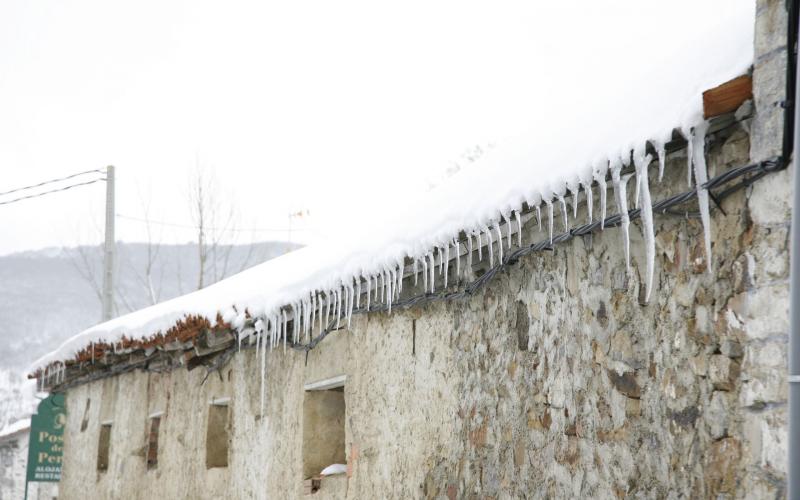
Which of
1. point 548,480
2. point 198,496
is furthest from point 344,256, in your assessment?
point 198,496

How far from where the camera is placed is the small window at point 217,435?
7.33 m

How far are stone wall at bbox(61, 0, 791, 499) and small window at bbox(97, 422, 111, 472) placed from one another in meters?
4.62

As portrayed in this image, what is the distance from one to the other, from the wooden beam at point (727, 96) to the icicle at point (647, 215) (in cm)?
28

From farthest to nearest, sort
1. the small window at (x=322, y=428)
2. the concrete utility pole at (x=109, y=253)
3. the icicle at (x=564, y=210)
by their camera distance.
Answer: the concrete utility pole at (x=109, y=253) < the small window at (x=322, y=428) < the icicle at (x=564, y=210)

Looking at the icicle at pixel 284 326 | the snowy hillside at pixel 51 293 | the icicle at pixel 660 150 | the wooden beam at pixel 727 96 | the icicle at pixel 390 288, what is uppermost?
the snowy hillside at pixel 51 293

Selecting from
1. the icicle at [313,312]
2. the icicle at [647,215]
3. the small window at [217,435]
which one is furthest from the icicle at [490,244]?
the small window at [217,435]

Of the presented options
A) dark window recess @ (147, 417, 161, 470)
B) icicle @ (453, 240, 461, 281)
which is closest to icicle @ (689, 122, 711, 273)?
icicle @ (453, 240, 461, 281)

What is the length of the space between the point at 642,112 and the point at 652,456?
115 centimetres

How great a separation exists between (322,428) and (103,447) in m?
5.13

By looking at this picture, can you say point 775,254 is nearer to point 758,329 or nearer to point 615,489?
point 758,329

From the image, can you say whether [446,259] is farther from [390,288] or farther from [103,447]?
[103,447]

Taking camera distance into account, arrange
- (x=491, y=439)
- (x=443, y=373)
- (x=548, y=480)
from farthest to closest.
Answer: (x=443, y=373) < (x=491, y=439) < (x=548, y=480)

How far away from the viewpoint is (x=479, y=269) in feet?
14.0

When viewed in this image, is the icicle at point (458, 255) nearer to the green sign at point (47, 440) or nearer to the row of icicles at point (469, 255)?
the row of icicles at point (469, 255)
